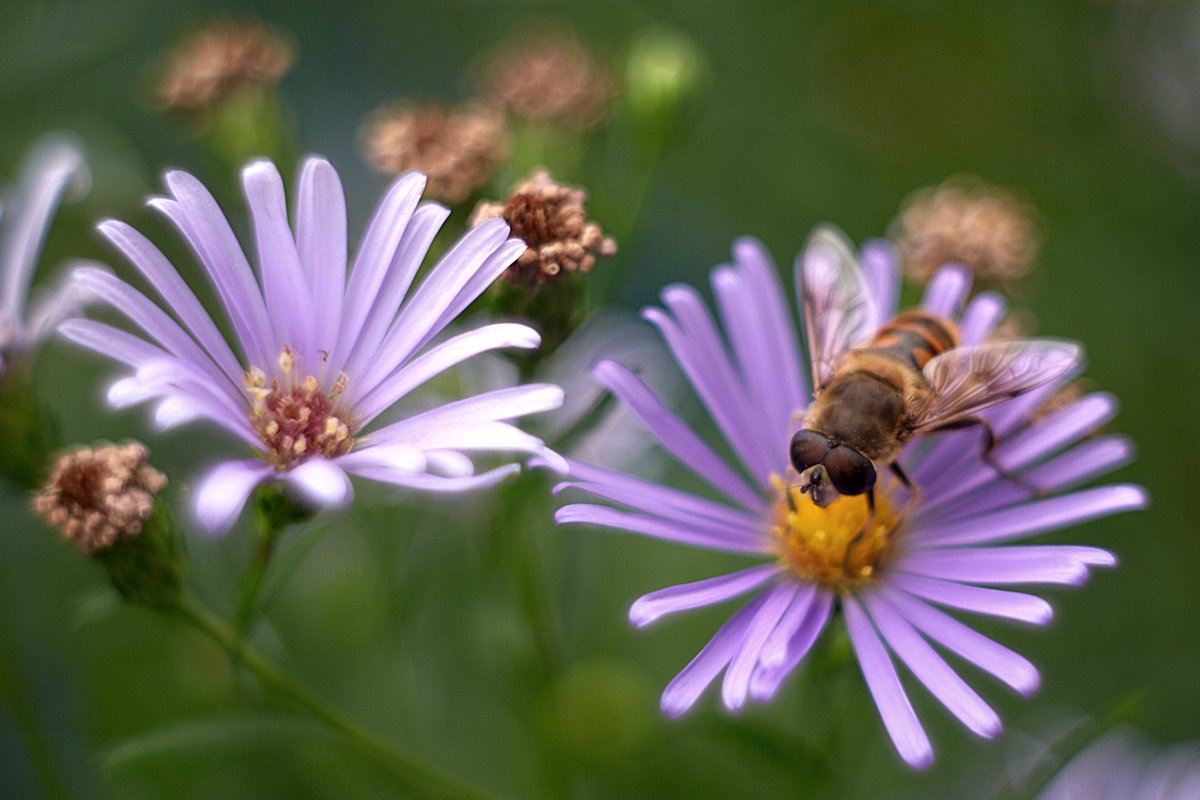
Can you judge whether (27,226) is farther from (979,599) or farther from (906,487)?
(979,599)

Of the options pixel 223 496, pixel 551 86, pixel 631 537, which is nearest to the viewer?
pixel 223 496

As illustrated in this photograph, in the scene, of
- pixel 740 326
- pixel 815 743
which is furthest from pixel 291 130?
pixel 815 743

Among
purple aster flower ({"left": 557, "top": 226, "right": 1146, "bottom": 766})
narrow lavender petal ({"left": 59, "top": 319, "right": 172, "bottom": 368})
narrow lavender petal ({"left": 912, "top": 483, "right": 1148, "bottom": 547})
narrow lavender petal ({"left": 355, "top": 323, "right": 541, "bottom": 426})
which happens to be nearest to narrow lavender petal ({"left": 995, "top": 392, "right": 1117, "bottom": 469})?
purple aster flower ({"left": 557, "top": 226, "right": 1146, "bottom": 766})

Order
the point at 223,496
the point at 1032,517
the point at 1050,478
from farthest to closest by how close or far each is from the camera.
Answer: the point at 1050,478 < the point at 1032,517 < the point at 223,496

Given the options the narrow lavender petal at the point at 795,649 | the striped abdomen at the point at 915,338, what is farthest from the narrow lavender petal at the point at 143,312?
the striped abdomen at the point at 915,338

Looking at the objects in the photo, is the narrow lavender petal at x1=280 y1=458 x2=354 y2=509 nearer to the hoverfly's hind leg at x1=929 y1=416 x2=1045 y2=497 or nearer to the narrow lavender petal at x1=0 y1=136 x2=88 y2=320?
the narrow lavender petal at x1=0 y1=136 x2=88 y2=320

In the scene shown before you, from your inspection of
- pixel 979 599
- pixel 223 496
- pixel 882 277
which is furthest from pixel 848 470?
pixel 223 496

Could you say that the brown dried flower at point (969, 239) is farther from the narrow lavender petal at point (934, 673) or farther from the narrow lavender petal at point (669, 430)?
the narrow lavender petal at point (934, 673)
